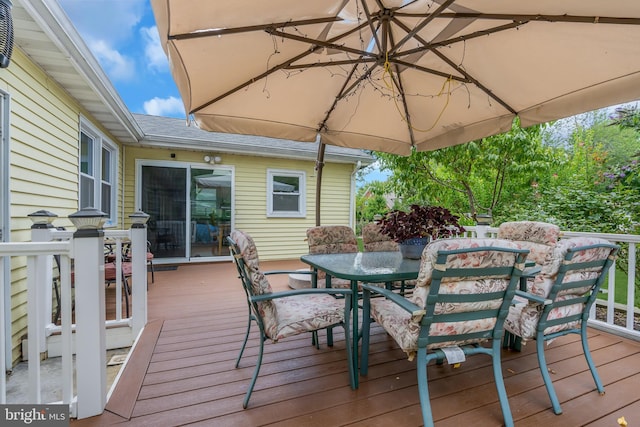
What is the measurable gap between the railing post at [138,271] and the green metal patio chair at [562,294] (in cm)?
320

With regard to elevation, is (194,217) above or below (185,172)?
below

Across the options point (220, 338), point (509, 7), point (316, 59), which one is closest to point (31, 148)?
point (220, 338)

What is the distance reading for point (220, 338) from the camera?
2.83m

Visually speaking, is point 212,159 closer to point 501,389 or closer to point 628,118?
point 501,389

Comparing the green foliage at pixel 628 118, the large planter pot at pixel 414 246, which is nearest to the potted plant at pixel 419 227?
the large planter pot at pixel 414 246

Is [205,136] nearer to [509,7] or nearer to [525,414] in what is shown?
[509,7]

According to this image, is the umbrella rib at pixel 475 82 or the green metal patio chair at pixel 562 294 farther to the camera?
the umbrella rib at pixel 475 82

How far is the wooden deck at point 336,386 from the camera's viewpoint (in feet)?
5.82

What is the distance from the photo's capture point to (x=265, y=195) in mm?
7180

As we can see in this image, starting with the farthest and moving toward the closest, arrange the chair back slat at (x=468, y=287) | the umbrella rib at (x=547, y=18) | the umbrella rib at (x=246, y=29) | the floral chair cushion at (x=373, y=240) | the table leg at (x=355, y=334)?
the floral chair cushion at (x=373, y=240) → the table leg at (x=355, y=334) → the umbrella rib at (x=246, y=29) → the umbrella rib at (x=547, y=18) → the chair back slat at (x=468, y=287)

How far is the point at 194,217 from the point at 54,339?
3.68 meters

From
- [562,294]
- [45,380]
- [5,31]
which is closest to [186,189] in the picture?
[45,380]

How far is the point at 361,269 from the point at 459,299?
746 millimetres

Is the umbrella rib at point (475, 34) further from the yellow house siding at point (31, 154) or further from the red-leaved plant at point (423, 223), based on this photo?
the yellow house siding at point (31, 154)
